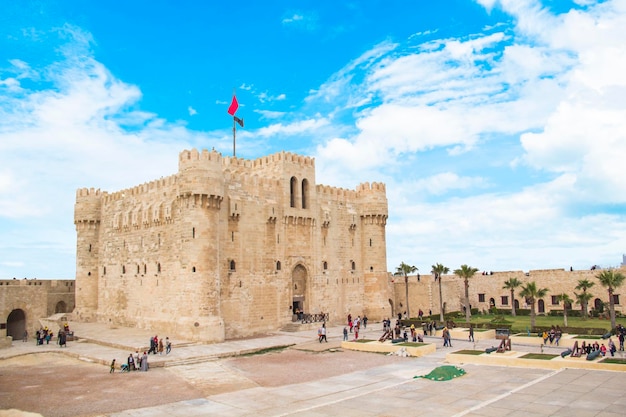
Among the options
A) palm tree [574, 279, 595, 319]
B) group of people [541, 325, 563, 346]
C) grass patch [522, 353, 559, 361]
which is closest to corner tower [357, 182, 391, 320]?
palm tree [574, 279, 595, 319]

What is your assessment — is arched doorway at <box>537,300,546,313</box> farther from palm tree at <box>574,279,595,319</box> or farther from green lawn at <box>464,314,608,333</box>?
palm tree at <box>574,279,595,319</box>

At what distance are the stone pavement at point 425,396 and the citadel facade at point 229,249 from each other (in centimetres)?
920

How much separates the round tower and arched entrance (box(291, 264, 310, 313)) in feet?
58.3

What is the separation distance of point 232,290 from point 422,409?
20562mm

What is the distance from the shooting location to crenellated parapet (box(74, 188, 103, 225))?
144 feet

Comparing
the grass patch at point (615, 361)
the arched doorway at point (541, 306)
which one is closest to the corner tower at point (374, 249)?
the arched doorway at point (541, 306)

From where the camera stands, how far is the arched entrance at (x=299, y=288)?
3978cm

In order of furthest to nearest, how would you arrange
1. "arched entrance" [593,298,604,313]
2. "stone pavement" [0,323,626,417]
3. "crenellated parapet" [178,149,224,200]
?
"arched entrance" [593,298,604,313] → "crenellated parapet" [178,149,224,200] → "stone pavement" [0,323,626,417]

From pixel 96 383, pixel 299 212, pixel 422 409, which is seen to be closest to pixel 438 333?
pixel 299 212

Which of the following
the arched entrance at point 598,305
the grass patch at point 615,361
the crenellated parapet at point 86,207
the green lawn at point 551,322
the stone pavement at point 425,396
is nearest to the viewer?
the stone pavement at point 425,396

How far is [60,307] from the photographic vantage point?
46.5m

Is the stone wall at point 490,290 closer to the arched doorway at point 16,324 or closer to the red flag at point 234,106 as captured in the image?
the red flag at point 234,106

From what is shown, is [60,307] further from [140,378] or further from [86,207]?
[140,378]

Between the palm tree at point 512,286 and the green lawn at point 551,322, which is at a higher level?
the palm tree at point 512,286
